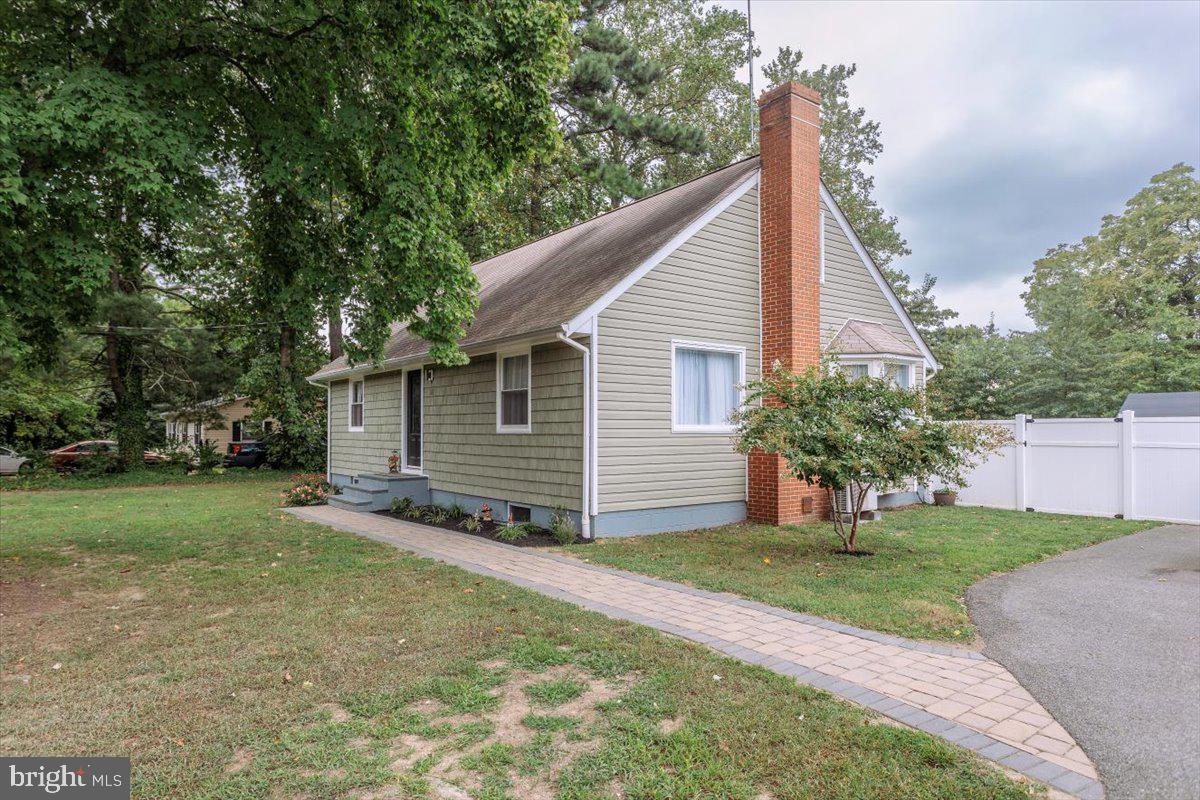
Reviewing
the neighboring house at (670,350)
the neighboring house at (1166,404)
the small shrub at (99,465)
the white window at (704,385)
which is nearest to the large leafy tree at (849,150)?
the neighboring house at (1166,404)

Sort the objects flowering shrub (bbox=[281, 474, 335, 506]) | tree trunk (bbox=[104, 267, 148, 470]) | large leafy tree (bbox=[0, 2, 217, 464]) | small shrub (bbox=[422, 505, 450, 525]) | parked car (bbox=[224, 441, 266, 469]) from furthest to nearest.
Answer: parked car (bbox=[224, 441, 266, 469]) → tree trunk (bbox=[104, 267, 148, 470]) → flowering shrub (bbox=[281, 474, 335, 506]) → small shrub (bbox=[422, 505, 450, 525]) → large leafy tree (bbox=[0, 2, 217, 464])

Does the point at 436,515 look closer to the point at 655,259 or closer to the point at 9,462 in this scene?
the point at 655,259

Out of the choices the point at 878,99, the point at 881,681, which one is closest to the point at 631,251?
the point at 881,681

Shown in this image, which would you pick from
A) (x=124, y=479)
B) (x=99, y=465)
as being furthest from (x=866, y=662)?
(x=99, y=465)

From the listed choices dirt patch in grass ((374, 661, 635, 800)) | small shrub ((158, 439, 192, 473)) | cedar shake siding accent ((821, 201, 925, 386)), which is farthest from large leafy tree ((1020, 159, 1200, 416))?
small shrub ((158, 439, 192, 473))

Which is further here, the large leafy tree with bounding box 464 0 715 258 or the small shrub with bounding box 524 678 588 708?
the large leafy tree with bounding box 464 0 715 258

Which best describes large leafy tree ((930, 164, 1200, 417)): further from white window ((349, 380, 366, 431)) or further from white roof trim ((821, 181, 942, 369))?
white window ((349, 380, 366, 431))

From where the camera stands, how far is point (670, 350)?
9.98 m

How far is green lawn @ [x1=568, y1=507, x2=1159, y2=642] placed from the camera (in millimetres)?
5602

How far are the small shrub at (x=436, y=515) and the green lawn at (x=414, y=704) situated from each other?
14.9ft

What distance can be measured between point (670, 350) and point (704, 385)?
941mm

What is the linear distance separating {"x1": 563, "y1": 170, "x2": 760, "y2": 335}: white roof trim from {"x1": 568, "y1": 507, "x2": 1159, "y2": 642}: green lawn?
10.1 feet

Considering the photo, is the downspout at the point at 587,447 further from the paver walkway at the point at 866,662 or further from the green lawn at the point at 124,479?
the green lawn at the point at 124,479

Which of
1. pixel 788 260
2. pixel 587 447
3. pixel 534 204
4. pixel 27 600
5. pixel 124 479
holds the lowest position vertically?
pixel 124 479
